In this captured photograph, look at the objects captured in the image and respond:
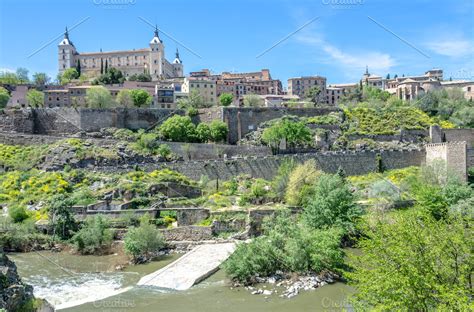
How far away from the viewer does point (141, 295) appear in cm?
2066

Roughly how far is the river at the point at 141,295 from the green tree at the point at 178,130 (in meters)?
26.3

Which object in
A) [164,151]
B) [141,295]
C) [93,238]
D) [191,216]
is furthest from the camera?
[164,151]

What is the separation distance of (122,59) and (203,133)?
54524mm

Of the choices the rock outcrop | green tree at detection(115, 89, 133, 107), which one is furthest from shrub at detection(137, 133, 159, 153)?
the rock outcrop

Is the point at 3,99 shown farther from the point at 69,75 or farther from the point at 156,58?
the point at 156,58

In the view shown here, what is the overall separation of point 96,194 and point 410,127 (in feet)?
119

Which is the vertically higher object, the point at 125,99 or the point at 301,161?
the point at 125,99

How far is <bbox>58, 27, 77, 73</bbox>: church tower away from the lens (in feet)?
325

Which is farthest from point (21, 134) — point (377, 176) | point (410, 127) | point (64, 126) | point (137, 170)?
point (410, 127)

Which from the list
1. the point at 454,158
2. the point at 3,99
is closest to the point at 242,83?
the point at 3,99

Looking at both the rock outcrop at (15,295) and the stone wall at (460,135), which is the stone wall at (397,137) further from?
the rock outcrop at (15,295)

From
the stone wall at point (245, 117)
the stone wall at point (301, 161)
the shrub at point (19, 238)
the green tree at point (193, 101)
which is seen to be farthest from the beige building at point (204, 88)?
the shrub at point (19, 238)

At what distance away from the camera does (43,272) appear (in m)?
24.8

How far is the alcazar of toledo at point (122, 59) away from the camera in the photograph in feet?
320
